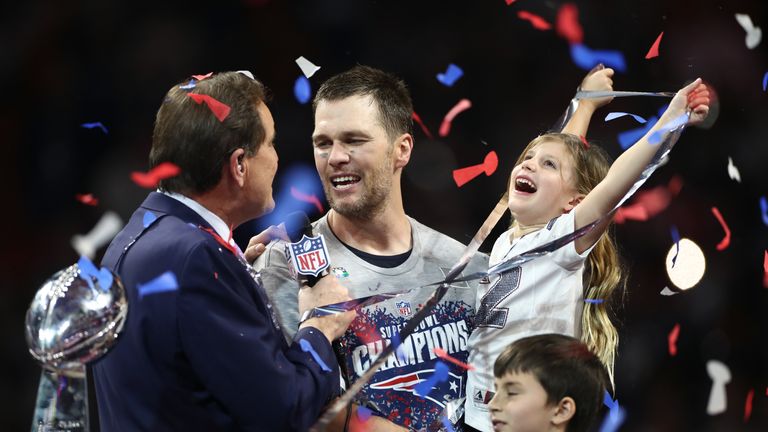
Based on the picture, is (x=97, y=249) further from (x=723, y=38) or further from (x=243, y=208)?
(x=723, y=38)

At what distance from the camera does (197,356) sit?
5.81 feet

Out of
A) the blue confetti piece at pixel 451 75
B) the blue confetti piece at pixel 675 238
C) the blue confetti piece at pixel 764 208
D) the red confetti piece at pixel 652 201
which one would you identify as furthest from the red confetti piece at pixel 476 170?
the blue confetti piece at pixel 764 208

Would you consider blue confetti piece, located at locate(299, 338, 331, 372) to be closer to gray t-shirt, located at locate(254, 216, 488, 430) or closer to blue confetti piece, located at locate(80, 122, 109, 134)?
gray t-shirt, located at locate(254, 216, 488, 430)

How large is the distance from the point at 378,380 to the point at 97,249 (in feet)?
4.85

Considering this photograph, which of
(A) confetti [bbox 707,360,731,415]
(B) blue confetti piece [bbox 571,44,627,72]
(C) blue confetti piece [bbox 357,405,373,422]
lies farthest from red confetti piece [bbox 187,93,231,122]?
(A) confetti [bbox 707,360,731,415]

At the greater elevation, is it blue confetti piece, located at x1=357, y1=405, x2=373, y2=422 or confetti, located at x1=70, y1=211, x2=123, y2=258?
blue confetti piece, located at x1=357, y1=405, x2=373, y2=422

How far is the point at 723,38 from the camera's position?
463 cm

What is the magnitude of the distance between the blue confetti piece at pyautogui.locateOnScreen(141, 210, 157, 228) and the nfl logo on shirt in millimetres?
313

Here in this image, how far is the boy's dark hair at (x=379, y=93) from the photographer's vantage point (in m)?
2.56

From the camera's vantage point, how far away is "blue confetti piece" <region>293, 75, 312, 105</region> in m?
3.32

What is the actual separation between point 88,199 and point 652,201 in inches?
91.0

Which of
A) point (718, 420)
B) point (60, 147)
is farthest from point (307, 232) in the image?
point (718, 420)

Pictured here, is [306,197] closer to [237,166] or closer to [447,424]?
[447,424]

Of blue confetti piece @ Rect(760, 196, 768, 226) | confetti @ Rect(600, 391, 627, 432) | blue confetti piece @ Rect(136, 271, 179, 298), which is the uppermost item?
blue confetti piece @ Rect(136, 271, 179, 298)
